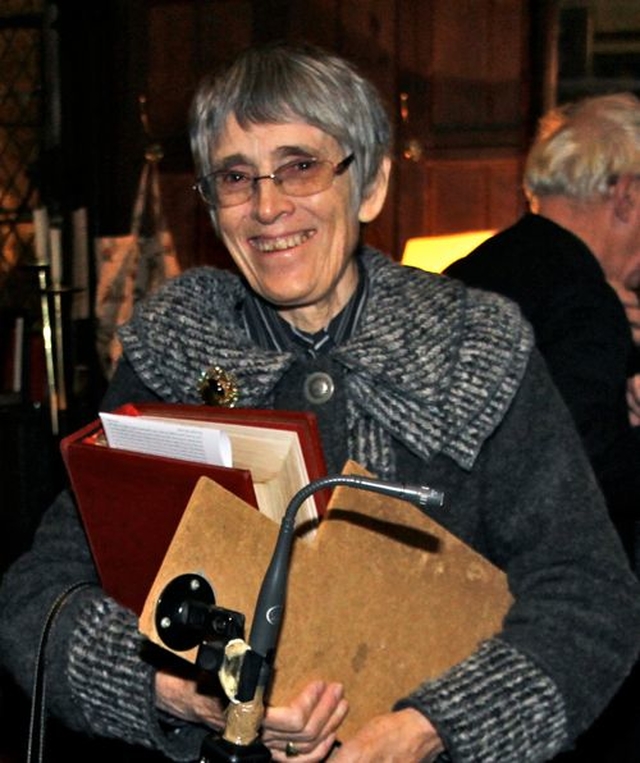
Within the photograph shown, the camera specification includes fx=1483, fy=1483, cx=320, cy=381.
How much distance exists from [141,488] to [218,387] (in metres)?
0.29

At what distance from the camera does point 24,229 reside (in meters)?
5.79

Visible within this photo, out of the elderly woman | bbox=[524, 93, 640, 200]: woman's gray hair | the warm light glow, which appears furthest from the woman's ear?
the warm light glow

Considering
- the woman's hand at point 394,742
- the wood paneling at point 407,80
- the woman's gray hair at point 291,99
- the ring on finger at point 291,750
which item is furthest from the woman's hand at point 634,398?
the wood paneling at point 407,80

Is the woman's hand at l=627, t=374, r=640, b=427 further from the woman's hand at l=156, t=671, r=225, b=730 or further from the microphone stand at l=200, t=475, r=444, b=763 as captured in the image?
the microphone stand at l=200, t=475, r=444, b=763

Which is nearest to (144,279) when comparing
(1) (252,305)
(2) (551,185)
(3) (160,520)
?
(2) (551,185)

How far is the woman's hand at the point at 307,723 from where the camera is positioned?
5.07 ft

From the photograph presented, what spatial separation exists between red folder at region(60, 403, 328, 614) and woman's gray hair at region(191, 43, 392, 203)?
38cm

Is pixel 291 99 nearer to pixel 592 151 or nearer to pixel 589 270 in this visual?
pixel 589 270

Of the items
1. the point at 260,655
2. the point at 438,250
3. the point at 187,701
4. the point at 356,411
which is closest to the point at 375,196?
the point at 356,411

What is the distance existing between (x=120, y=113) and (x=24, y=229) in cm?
67

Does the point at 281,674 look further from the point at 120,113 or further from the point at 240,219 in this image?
the point at 120,113

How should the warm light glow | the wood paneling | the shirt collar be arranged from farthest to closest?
the wood paneling → the warm light glow → the shirt collar

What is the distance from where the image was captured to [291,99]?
6.02 feet

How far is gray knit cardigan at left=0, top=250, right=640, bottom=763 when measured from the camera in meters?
1.69
